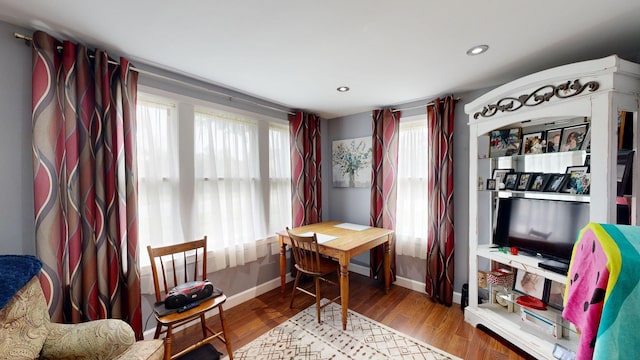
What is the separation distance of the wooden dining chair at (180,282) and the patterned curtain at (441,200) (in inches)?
86.9

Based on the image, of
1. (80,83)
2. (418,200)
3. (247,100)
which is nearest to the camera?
(80,83)

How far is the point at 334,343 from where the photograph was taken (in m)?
1.99

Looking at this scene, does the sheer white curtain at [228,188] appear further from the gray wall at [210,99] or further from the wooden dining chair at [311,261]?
the wooden dining chair at [311,261]

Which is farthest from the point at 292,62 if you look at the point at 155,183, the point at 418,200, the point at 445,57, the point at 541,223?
the point at 541,223

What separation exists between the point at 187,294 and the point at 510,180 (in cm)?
289

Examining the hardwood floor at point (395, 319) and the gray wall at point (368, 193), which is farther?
the gray wall at point (368, 193)

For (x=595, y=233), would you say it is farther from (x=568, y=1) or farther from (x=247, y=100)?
(x=247, y=100)

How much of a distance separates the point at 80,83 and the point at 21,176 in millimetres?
695

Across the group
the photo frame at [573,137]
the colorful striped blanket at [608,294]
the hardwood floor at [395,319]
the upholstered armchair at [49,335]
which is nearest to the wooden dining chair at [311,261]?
the hardwood floor at [395,319]

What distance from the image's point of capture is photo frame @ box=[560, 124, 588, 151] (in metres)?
1.69

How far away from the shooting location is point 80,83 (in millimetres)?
1599

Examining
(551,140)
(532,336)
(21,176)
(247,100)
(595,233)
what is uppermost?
(247,100)

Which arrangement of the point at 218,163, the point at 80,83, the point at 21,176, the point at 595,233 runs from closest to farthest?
1. the point at 595,233
2. the point at 21,176
3. the point at 80,83
4. the point at 218,163

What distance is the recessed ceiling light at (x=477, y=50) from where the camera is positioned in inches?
65.2
